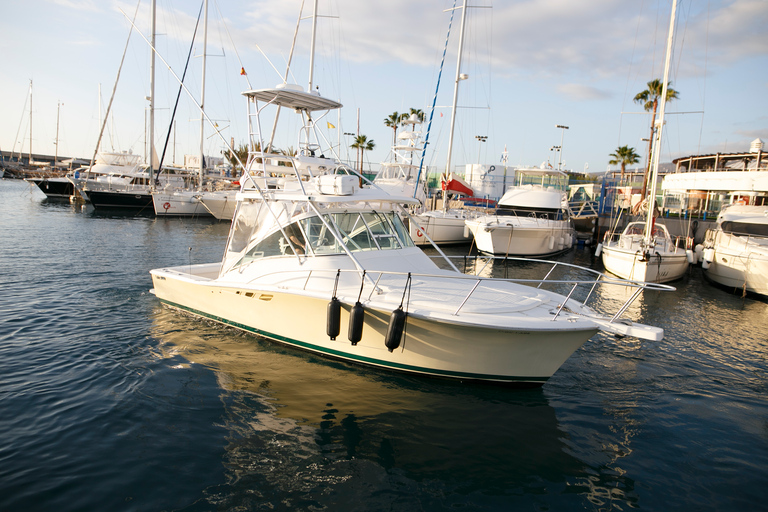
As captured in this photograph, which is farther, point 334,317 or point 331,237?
point 331,237

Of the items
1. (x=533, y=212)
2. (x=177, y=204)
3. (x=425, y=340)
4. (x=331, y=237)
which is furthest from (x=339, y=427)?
(x=177, y=204)

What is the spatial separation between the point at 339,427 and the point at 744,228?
68.1 feet

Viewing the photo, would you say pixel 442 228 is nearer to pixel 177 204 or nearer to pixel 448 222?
pixel 448 222

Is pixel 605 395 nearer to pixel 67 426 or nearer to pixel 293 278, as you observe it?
pixel 293 278

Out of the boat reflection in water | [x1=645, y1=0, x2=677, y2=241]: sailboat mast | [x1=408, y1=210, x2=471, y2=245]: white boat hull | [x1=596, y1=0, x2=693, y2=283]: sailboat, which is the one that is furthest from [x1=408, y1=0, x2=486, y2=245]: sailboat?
the boat reflection in water

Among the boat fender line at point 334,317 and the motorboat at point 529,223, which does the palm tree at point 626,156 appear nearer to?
the motorboat at point 529,223

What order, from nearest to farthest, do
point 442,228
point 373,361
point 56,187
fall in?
point 373,361 → point 442,228 → point 56,187

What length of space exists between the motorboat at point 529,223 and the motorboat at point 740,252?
6876mm

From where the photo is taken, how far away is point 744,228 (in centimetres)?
1892

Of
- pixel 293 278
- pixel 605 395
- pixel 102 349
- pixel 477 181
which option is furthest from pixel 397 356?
pixel 477 181

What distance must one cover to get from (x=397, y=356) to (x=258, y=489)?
295cm

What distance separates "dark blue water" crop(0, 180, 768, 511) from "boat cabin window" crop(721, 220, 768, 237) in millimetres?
11229

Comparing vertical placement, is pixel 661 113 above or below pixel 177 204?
above

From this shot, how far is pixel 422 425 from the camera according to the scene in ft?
20.0
